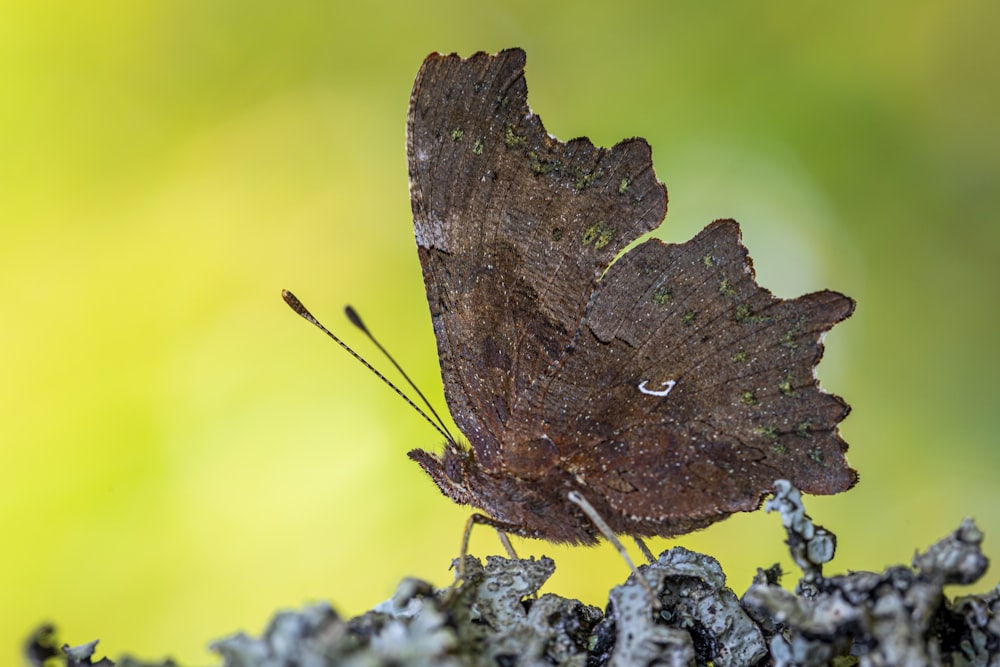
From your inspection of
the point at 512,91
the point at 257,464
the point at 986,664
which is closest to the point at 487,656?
the point at 986,664

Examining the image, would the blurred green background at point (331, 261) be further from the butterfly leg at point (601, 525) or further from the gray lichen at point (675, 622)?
the gray lichen at point (675, 622)

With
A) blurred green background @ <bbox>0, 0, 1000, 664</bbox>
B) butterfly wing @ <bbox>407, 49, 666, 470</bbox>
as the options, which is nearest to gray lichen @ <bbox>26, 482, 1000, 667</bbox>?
butterfly wing @ <bbox>407, 49, 666, 470</bbox>

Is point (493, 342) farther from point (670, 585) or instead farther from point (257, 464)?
point (257, 464)

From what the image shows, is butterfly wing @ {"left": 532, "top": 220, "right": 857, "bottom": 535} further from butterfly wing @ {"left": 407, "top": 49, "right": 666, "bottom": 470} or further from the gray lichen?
the gray lichen

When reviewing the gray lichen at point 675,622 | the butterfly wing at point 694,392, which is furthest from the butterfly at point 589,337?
the gray lichen at point 675,622

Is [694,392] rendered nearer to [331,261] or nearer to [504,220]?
[504,220]

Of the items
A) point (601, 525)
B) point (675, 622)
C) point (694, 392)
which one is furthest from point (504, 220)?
point (675, 622)
